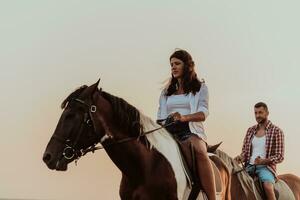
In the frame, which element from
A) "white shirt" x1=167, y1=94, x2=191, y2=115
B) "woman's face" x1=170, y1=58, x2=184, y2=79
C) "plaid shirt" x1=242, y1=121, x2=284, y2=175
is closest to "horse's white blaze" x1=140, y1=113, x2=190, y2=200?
"white shirt" x1=167, y1=94, x2=191, y2=115

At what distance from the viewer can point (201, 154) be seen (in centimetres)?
914

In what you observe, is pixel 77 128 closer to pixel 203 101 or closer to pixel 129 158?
pixel 129 158

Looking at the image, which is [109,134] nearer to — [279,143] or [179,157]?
[179,157]

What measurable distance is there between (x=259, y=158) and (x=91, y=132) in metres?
5.02

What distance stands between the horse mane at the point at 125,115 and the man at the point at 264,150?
4314mm

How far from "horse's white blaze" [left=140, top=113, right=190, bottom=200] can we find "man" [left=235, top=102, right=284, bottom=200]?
3.80 meters

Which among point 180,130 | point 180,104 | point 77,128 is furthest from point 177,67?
point 77,128

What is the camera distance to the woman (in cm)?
910

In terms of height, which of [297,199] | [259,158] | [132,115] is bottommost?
[297,199]

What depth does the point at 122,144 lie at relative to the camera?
28.2 ft

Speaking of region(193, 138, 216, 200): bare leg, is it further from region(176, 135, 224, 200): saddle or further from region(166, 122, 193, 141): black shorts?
region(166, 122, 193, 141): black shorts

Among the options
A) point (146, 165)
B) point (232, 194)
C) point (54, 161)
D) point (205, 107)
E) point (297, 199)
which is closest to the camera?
point (54, 161)

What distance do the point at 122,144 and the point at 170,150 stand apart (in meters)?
0.71

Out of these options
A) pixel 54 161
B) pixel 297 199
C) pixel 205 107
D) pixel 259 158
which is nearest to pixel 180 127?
pixel 205 107
